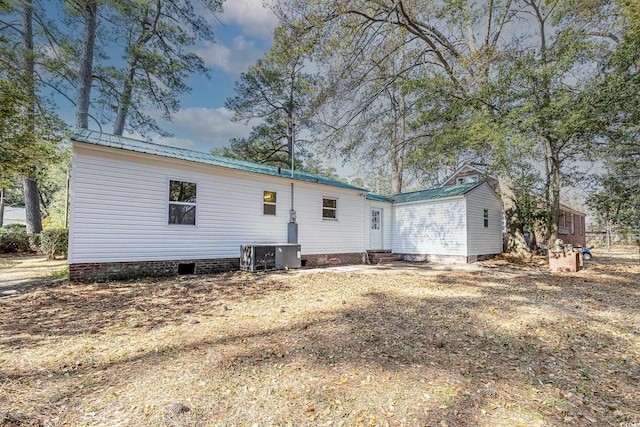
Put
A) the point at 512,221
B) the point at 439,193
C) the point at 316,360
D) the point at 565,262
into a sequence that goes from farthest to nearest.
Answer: the point at 512,221 → the point at 439,193 → the point at 565,262 → the point at 316,360

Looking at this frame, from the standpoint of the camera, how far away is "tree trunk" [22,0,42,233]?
9181mm

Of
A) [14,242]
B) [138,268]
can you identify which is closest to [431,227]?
[138,268]

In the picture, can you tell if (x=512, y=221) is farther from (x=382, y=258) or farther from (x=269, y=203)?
(x=269, y=203)

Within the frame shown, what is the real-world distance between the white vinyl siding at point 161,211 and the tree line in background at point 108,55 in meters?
5.89

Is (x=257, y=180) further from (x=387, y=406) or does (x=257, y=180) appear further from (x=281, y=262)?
(x=387, y=406)

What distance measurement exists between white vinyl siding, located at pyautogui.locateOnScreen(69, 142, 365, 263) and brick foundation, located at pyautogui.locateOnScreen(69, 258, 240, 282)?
5.9 inches

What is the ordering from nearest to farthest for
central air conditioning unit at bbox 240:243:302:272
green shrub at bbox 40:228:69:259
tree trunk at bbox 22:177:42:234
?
1. central air conditioning unit at bbox 240:243:302:272
2. green shrub at bbox 40:228:69:259
3. tree trunk at bbox 22:177:42:234

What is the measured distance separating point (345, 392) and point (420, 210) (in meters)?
12.1

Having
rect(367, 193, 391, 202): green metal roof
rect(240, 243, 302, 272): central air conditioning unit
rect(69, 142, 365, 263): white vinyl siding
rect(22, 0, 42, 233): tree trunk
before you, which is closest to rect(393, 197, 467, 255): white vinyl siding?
rect(367, 193, 391, 202): green metal roof

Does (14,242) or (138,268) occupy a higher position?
(14,242)

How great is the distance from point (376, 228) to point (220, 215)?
7710 millimetres

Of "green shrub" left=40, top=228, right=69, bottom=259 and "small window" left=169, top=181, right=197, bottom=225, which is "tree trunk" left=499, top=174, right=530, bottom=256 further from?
"green shrub" left=40, top=228, right=69, bottom=259

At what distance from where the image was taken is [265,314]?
4.45 meters

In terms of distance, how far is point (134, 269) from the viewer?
7254 mm
